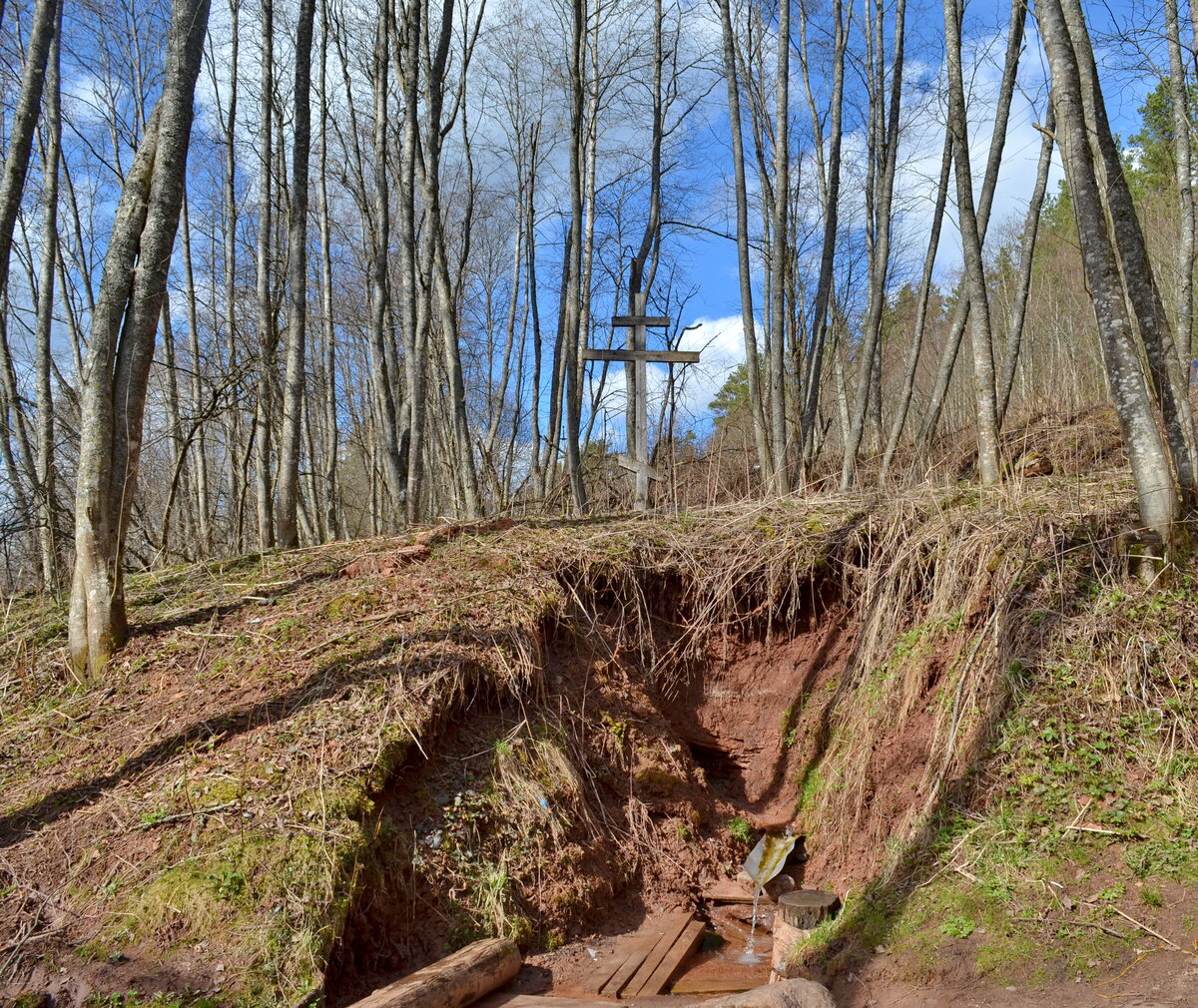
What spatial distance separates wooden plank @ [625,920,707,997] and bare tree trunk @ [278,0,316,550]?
5.16 meters

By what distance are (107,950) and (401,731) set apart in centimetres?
180

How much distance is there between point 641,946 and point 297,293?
683 centimetres

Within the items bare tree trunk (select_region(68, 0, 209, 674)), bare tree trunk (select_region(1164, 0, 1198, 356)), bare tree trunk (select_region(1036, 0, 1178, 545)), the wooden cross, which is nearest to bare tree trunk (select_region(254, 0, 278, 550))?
bare tree trunk (select_region(68, 0, 209, 674))

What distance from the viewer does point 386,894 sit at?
4.56 meters

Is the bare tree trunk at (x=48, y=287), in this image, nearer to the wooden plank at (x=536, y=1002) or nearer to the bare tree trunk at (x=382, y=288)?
the bare tree trunk at (x=382, y=288)

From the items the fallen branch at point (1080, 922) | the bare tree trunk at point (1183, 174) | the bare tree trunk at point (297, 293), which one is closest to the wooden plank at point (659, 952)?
the fallen branch at point (1080, 922)

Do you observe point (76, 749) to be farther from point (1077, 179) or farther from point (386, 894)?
point (1077, 179)

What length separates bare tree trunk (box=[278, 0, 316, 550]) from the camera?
317 inches

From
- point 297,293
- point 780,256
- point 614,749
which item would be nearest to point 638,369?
point 780,256

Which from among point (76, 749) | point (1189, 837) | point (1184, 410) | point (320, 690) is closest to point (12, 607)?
point (76, 749)

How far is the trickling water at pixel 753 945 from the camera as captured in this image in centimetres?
520

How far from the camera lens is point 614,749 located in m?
6.16

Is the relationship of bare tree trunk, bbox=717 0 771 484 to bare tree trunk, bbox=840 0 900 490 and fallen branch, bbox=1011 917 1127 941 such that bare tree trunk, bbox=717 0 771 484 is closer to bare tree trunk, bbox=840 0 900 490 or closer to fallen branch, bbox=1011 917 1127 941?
bare tree trunk, bbox=840 0 900 490

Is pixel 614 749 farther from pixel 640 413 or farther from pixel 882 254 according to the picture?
pixel 882 254
